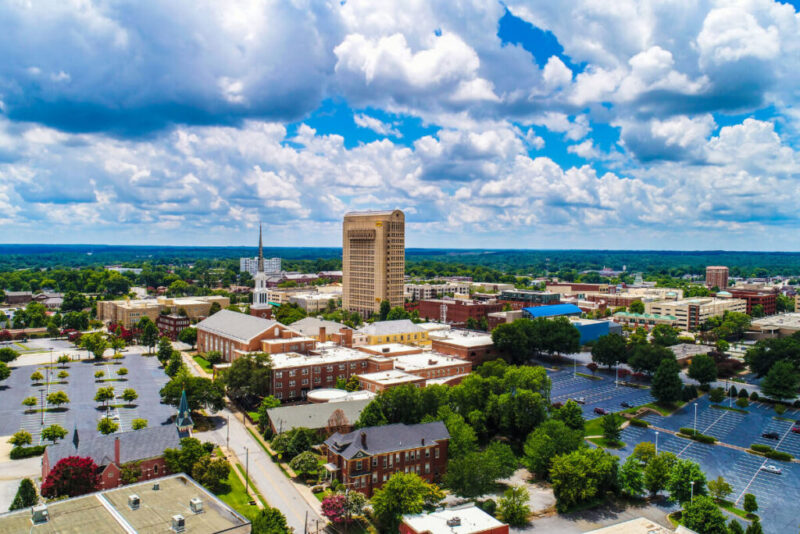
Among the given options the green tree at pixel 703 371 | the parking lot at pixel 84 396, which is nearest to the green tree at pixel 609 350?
the green tree at pixel 703 371

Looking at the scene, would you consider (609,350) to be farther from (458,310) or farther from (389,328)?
(458,310)

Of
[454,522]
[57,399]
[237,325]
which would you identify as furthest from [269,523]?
[237,325]

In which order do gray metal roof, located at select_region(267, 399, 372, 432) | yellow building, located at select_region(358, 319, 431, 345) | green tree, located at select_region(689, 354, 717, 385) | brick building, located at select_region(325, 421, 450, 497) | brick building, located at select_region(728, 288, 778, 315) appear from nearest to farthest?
brick building, located at select_region(325, 421, 450, 497), gray metal roof, located at select_region(267, 399, 372, 432), green tree, located at select_region(689, 354, 717, 385), yellow building, located at select_region(358, 319, 431, 345), brick building, located at select_region(728, 288, 778, 315)

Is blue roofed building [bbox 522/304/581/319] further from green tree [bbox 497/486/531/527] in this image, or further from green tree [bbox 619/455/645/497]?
green tree [bbox 497/486/531/527]

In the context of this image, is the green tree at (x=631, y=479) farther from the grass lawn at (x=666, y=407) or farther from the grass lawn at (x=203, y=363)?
the grass lawn at (x=203, y=363)

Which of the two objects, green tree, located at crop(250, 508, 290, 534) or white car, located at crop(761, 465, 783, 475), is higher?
green tree, located at crop(250, 508, 290, 534)

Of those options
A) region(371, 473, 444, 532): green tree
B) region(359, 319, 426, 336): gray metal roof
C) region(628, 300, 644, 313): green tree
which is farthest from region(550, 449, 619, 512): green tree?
region(628, 300, 644, 313): green tree

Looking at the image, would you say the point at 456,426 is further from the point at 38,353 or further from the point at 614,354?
the point at 38,353
